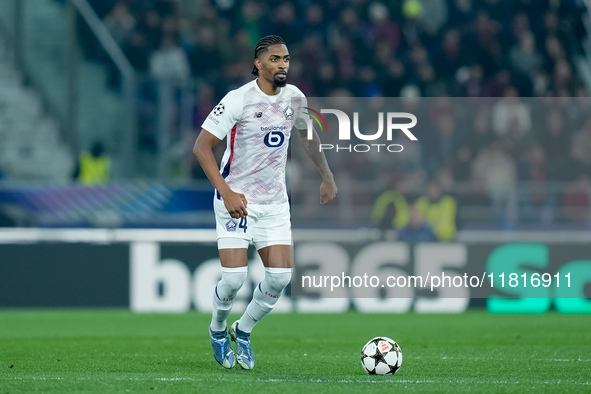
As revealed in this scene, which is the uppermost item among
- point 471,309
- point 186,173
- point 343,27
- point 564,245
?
point 343,27

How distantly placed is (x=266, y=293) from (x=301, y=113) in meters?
1.31

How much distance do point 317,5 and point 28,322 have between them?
298 inches

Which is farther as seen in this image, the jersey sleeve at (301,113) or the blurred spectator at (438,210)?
the blurred spectator at (438,210)

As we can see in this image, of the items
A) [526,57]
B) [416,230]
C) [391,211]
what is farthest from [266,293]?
[526,57]

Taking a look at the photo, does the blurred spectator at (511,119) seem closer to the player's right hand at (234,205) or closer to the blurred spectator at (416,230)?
the blurred spectator at (416,230)

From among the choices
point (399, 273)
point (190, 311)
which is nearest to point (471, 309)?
point (399, 273)

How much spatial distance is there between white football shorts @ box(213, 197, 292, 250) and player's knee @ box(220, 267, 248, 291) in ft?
0.57

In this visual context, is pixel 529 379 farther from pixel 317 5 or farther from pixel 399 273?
pixel 317 5

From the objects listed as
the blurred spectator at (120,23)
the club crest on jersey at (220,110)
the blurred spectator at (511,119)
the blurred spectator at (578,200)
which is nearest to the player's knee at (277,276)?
the club crest on jersey at (220,110)

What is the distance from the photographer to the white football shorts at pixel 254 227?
7.23 m

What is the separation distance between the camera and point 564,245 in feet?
43.8

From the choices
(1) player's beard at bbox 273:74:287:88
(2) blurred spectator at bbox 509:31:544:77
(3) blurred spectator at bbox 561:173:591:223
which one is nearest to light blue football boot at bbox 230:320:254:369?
(1) player's beard at bbox 273:74:287:88

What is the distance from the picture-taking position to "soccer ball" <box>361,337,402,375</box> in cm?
702

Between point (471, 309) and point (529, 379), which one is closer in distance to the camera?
point (529, 379)
